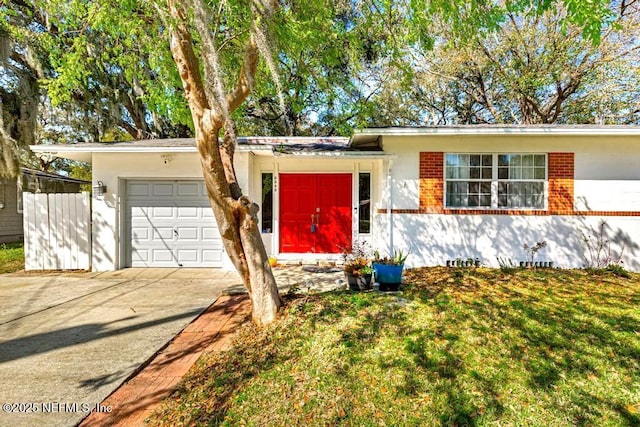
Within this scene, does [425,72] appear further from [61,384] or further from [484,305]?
[61,384]

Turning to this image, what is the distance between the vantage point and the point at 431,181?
7.12 metres

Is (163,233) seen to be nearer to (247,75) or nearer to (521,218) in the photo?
(247,75)

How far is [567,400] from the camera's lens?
2637 millimetres

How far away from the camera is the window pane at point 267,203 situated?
8352 mm

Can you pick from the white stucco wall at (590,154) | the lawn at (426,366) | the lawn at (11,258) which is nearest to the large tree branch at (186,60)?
the lawn at (426,366)

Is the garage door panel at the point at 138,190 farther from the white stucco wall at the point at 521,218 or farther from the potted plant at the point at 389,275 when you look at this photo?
the potted plant at the point at 389,275

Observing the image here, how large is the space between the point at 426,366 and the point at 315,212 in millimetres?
5502

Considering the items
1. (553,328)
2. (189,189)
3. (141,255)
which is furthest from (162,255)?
(553,328)

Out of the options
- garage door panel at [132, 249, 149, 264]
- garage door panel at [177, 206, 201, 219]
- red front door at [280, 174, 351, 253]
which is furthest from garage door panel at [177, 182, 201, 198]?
red front door at [280, 174, 351, 253]

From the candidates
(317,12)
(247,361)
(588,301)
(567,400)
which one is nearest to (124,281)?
(247,361)

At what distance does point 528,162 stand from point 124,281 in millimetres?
8707

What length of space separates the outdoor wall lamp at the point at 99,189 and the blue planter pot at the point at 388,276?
20.8ft

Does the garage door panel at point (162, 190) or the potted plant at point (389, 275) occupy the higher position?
the garage door panel at point (162, 190)

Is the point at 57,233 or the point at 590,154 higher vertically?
the point at 590,154
